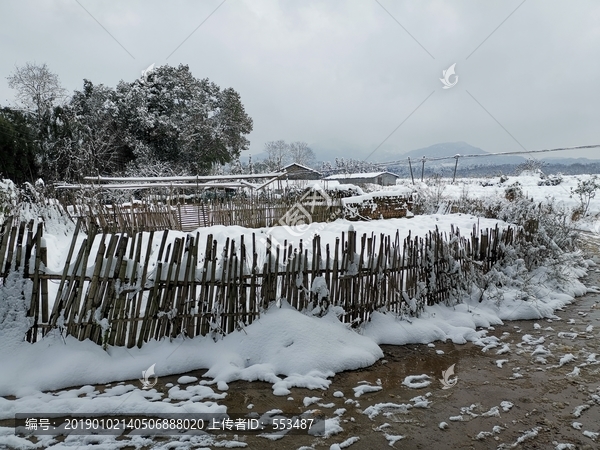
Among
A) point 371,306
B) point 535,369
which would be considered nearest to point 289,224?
point 371,306

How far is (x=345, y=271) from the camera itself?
3934 mm

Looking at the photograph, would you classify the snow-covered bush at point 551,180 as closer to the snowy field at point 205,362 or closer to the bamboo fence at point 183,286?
the snowy field at point 205,362

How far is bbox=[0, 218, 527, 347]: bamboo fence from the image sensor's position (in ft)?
10.2

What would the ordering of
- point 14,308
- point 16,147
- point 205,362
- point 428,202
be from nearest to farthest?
point 14,308, point 205,362, point 428,202, point 16,147

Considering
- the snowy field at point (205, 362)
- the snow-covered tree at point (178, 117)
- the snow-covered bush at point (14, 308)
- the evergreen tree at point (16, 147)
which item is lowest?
the snowy field at point (205, 362)

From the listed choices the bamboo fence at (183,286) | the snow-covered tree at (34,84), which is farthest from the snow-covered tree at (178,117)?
the bamboo fence at (183,286)

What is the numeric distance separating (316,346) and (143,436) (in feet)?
5.34

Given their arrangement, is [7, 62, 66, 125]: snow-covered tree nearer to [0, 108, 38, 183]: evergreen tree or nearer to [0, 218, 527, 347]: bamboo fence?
[0, 108, 38, 183]: evergreen tree

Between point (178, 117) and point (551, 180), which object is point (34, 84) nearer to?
point (178, 117)

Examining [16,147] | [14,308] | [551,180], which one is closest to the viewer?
[14,308]

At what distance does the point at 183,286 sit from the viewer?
→ 11.0 feet

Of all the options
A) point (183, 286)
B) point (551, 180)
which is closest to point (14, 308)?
point (183, 286)

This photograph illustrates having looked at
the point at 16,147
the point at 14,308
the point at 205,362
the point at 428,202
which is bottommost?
the point at 205,362

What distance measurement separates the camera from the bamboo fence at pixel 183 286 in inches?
122
